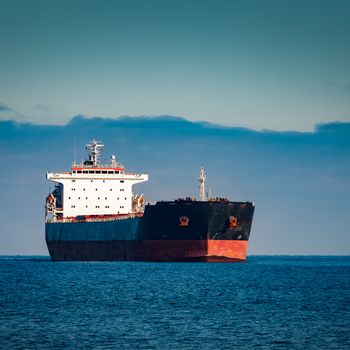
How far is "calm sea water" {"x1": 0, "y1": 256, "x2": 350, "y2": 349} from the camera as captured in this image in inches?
1168

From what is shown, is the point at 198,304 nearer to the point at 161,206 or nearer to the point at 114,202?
the point at 161,206

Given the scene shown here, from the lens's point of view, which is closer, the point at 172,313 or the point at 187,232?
the point at 172,313

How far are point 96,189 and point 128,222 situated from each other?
11.5 meters

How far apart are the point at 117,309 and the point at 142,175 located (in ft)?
152

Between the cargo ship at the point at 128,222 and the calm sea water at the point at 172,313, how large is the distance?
280 inches

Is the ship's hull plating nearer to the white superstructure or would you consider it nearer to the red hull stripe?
the red hull stripe

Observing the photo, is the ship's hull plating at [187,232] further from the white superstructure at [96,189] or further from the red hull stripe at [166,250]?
the white superstructure at [96,189]

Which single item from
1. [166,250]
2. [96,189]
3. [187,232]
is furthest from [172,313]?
[96,189]

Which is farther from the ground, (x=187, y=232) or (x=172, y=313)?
(x=187, y=232)

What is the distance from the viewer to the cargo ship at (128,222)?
6594 centimetres

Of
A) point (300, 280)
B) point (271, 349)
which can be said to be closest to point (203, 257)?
point (300, 280)

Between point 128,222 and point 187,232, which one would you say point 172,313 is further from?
point 128,222

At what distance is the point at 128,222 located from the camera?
7250 cm

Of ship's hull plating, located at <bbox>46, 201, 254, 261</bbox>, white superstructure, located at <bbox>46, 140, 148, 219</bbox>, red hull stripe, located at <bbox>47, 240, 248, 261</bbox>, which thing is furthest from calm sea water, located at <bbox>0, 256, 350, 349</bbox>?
white superstructure, located at <bbox>46, 140, 148, 219</bbox>
